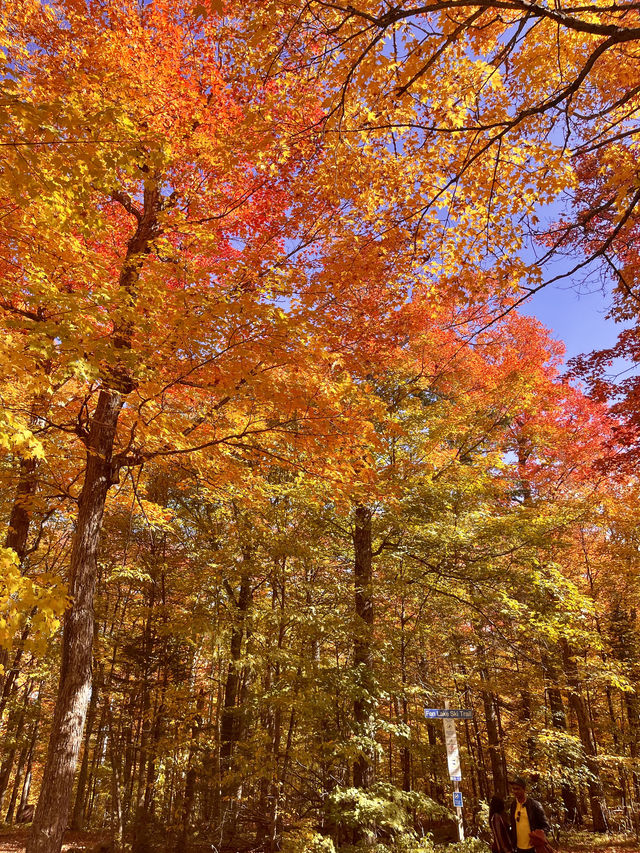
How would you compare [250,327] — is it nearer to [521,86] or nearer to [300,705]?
[521,86]

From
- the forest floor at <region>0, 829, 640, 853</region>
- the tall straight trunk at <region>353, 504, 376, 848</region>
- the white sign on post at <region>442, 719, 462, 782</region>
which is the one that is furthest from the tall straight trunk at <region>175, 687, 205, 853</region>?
the white sign on post at <region>442, 719, 462, 782</region>

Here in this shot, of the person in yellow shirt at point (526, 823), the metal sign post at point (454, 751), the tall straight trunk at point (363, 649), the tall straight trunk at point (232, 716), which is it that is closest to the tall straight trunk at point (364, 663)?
the tall straight trunk at point (363, 649)

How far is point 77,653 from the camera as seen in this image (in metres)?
5.31

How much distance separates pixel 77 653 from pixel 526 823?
5.53 m

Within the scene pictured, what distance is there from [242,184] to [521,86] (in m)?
4.09

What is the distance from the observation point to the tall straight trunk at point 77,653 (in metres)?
4.73

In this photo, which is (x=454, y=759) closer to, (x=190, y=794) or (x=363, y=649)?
(x=363, y=649)

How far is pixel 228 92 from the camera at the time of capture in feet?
23.0

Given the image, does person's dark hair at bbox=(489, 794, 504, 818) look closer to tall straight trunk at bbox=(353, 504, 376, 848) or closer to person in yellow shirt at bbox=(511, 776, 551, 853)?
person in yellow shirt at bbox=(511, 776, 551, 853)

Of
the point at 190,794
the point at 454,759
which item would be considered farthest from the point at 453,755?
the point at 190,794

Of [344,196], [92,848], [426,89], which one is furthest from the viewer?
[92,848]

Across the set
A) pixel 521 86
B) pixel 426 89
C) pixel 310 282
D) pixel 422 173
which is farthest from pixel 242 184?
pixel 521 86

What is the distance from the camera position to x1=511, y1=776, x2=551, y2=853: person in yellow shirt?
5.30 m

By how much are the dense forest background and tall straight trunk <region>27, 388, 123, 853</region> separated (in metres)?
0.03
